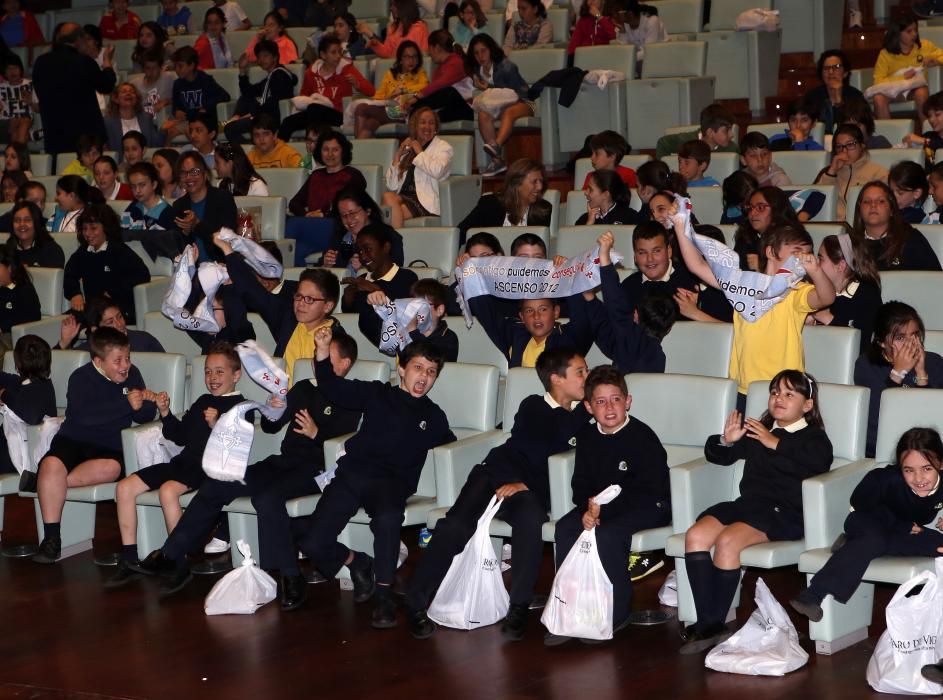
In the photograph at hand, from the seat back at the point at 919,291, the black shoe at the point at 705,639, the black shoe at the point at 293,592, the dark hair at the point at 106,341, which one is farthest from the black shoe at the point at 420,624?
the seat back at the point at 919,291

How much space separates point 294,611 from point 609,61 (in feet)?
16.3

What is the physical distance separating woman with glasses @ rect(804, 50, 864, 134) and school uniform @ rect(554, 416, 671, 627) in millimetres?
3669

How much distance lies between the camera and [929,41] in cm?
846

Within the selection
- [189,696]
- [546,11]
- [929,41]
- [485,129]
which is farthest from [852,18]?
[189,696]

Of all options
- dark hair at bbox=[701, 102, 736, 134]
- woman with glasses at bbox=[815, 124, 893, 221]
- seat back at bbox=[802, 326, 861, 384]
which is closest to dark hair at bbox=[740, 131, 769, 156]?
woman with glasses at bbox=[815, 124, 893, 221]

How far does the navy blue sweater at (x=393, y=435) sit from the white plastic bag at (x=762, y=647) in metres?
1.39

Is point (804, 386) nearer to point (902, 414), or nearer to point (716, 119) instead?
point (902, 414)

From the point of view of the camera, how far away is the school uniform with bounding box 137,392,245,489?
19.1 ft

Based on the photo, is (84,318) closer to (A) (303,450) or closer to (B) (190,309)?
(B) (190,309)

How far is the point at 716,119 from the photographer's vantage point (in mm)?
7777

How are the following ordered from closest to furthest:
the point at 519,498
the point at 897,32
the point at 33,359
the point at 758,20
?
1. the point at 519,498
2. the point at 33,359
3. the point at 897,32
4. the point at 758,20

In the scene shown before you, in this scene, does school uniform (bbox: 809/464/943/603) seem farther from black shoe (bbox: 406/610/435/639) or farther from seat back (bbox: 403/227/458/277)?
seat back (bbox: 403/227/458/277)

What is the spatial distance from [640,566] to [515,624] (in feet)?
2.12

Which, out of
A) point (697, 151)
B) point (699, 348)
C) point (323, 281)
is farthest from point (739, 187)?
point (323, 281)
